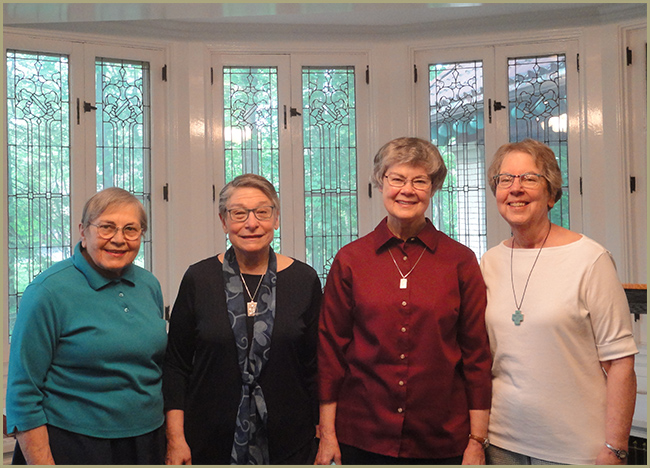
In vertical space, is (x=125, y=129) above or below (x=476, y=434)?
above

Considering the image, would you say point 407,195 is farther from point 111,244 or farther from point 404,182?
point 111,244

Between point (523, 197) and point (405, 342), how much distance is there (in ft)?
1.77

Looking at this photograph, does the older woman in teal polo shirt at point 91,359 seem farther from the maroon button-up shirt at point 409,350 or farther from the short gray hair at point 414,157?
the short gray hair at point 414,157

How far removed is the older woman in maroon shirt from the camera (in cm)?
183

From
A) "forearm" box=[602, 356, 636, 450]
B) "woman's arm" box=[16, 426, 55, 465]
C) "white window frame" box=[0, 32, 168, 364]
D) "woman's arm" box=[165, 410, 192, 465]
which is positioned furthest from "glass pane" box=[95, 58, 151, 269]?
"forearm" box=[602, 356, 636, 450]

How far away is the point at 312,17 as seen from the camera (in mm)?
4148

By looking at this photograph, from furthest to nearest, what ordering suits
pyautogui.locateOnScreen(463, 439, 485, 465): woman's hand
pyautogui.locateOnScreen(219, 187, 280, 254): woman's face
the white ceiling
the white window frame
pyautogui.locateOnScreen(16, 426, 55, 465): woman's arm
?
the white window frame, the white ceiling, pyautogui.locateOnScreen(219, 187, 280, 254): woman's face, pyautogui.locateOnScreen(463, 439, 485, 465): woman's hand, pyautogui.locateOnScreen(16, 426, 55, 465): woman's arm

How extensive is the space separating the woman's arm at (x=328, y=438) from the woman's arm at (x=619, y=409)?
0.74 m

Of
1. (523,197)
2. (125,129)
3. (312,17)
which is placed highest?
(312,17)

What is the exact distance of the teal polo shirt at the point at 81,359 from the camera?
173 cm

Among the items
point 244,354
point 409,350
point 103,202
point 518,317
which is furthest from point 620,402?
point 103,202

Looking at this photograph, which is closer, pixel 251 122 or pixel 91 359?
pixel 91 359

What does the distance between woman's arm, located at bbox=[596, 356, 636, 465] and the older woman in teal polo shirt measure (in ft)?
4.19

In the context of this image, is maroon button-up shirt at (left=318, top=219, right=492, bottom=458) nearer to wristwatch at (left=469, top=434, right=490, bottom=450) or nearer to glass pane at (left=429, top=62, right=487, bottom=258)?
wristwatch at (left=469, top=434, right=490, bottom=450)
